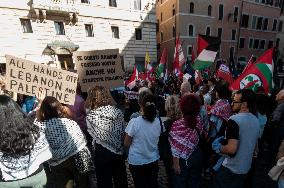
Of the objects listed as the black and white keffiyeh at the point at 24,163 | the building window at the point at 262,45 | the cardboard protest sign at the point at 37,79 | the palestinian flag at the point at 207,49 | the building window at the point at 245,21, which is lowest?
the black and white keffiyeh at the point at 24,163

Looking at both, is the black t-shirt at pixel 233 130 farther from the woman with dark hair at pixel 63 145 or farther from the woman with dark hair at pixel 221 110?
the woman with dark hair at pixel 63 145

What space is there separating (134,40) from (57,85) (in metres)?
19.3

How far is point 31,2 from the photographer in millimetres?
16703

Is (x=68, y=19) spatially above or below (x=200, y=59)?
above

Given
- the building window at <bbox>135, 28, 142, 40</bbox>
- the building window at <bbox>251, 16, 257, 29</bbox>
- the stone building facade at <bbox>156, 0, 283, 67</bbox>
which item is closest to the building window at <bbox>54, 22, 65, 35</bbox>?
the building window at <bbox>135, 28, 142, 40</bbox>

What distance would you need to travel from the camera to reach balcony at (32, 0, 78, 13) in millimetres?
16656

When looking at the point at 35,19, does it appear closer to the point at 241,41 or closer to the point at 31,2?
the point at 31,2

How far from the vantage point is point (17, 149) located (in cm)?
172

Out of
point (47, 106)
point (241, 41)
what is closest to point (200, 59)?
point (47, 106)

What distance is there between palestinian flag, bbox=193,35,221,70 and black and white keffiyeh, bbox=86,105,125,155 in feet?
13.7

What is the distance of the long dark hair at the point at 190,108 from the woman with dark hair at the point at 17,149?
146 cm

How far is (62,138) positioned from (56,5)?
1737 cm

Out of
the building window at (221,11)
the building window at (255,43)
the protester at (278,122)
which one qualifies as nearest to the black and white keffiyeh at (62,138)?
the protester at (278,122)

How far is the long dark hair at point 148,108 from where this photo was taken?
260 centimetres
